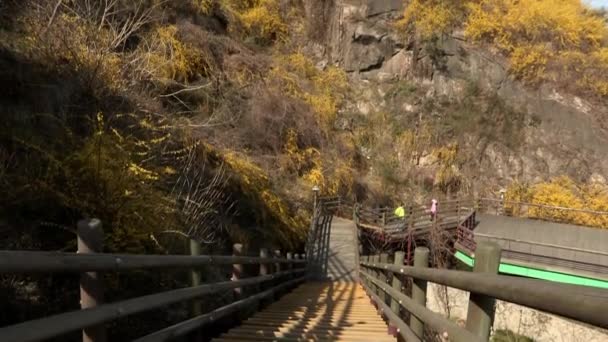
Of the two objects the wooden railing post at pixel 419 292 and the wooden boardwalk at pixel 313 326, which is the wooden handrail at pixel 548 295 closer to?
the wooden railing post at pixel 419 292

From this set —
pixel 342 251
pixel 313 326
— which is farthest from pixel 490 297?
pixel 342 251

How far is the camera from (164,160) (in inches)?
365

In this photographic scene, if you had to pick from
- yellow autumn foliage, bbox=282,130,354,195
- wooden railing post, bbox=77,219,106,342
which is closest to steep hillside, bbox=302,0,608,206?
yellow autumn foliage, bbox=282,130,354,195

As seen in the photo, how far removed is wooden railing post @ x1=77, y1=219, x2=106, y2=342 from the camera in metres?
2.31

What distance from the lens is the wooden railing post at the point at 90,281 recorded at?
231 cm

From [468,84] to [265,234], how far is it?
2303 centimetres

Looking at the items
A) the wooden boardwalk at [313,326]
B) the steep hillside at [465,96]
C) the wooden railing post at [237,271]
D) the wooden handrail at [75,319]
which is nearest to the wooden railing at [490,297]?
the wooden boardwalk at [313,326]

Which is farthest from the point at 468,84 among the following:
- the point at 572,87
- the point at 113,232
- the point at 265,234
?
the point at 113,232

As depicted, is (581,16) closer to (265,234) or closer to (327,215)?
(327,215)

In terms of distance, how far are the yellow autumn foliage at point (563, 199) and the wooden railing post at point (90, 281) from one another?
81.7 ft

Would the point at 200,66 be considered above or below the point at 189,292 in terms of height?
above

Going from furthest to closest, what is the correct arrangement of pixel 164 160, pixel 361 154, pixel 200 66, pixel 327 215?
pixel 361 154, pixel 327 215, pixel 200 66, pixel 164 160

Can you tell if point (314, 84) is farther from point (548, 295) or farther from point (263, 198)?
point (548, 295)

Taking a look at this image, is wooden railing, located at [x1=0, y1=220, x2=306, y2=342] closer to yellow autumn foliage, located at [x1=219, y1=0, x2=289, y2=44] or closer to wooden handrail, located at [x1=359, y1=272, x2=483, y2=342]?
wooden handrail, located at [x1=359, y1=272, x2=483, y2=342]
